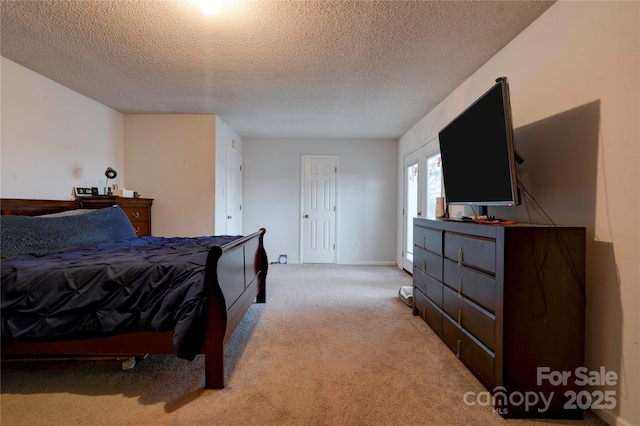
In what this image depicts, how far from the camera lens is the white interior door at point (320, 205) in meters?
5.42

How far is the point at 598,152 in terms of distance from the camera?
4.84 ft

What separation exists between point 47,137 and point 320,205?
12.6 ft

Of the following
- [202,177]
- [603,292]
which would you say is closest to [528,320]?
[603,292]

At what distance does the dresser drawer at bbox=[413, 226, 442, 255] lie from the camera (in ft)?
7.43

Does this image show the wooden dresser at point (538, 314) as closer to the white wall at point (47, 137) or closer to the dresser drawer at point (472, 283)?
the dresser drawer at point (472, 283)

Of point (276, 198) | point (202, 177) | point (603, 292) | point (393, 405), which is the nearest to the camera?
point (603, 292)

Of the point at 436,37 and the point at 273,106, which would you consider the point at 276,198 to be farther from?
the point at 436,37

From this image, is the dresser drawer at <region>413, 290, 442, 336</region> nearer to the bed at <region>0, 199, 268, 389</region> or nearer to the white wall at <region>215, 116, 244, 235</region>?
the bed at <region>0, 199, 268, 389</region>

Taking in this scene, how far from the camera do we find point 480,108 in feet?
6.19

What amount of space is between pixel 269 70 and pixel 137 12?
3.55 feet

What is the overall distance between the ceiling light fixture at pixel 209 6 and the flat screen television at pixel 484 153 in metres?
1.78

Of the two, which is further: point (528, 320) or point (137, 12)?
point (137, 12)

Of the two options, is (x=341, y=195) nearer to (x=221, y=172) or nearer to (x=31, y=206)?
(x=221, y=172)

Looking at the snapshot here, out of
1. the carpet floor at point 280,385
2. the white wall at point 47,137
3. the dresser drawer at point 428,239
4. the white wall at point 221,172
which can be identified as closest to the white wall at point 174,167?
the white wall at point 221,172
